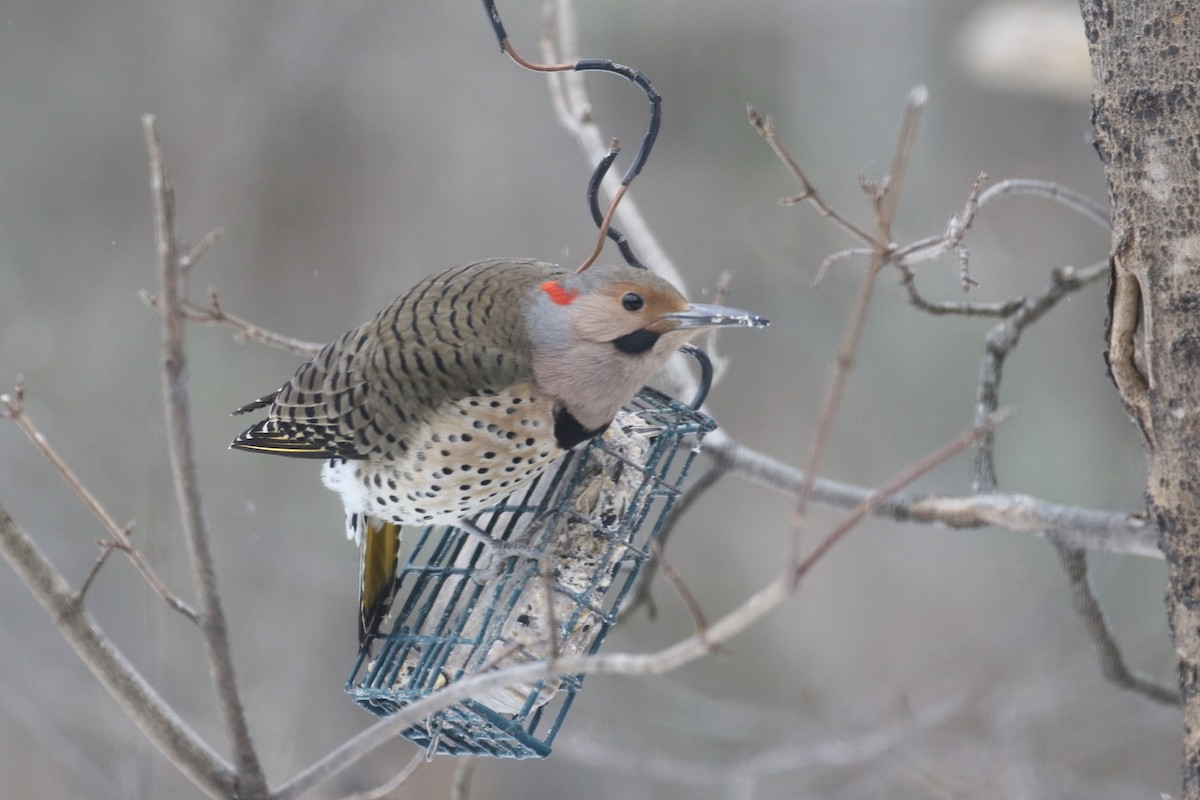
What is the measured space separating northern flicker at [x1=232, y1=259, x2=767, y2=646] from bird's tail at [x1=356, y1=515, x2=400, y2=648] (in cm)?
12

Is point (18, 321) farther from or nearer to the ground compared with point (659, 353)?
farther from the ground

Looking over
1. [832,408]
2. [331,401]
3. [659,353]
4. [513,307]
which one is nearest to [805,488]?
[832,408]

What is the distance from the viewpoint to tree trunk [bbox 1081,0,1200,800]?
1930 mm

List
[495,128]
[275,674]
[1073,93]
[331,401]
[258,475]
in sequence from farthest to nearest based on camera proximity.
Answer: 1. [495,128]
2. [258,475]
3. [275,674]
4. [1073,93]
5. [331,401]

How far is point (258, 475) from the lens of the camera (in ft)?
22.4

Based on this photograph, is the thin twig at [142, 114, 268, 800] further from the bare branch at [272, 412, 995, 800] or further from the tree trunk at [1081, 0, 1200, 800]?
the tree trunk at [1081, 0, 1200, 800]

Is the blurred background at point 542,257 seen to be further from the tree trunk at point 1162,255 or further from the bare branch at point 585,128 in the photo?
the tree trunk at point 1162,255

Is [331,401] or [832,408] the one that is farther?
[331,401]

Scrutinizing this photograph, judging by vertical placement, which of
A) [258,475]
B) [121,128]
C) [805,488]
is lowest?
[805,488]

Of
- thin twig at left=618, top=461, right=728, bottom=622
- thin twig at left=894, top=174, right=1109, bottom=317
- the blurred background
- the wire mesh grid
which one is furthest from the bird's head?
the blurred background

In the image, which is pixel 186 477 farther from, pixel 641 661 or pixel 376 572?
pixel 376 572

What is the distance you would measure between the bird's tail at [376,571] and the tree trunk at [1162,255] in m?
1.70

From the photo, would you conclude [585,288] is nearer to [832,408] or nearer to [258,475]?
[832,408]

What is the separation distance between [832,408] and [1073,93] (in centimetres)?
467
